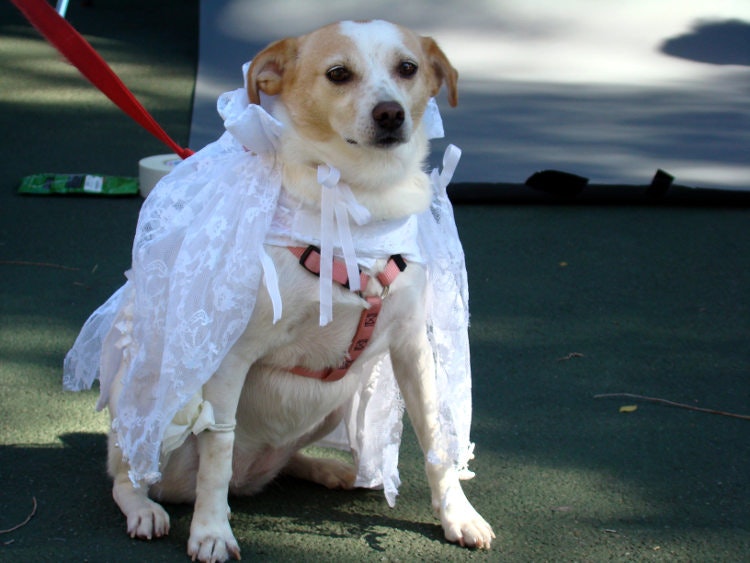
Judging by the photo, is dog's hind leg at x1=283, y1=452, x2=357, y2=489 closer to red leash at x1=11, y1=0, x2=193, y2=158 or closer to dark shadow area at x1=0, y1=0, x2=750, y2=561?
dark shadow area at x1=0, y1=0, x2=750, y2=561

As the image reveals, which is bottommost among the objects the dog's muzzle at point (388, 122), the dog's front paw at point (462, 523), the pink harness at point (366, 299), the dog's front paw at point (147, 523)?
the dog's front paw at point (147, 523)

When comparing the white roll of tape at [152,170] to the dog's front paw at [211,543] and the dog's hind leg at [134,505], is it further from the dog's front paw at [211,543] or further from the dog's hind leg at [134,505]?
the dog's front paw at [211,543]

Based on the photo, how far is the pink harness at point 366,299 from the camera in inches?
81.4

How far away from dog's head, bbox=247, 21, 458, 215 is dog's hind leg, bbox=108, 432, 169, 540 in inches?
30.9

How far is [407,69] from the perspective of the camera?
84.6 inches

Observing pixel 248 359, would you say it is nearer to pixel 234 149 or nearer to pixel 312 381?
pixel 312 381

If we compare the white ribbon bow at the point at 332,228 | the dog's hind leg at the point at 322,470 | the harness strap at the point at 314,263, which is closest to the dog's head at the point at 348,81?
the white ribbon bow at the point at 332,228

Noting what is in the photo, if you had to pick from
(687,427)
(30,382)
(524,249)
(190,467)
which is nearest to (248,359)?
(190,467)

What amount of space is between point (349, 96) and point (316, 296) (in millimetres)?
422

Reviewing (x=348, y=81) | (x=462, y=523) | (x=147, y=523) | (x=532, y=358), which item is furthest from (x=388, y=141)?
(x=532, y=358)

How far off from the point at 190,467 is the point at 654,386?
154 centimetres

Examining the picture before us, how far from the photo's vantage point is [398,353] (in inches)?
90.7

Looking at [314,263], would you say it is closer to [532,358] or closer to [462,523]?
[462,523]

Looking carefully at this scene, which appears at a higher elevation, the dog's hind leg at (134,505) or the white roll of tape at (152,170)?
the white roll of tape at (152,170)
